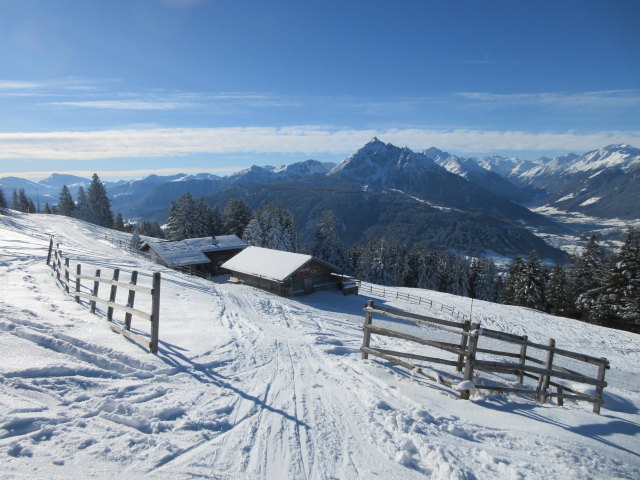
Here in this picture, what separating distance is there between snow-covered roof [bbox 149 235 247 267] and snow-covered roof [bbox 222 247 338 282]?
750 centimetres

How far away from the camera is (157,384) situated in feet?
21.2

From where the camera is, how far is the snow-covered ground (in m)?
4.52

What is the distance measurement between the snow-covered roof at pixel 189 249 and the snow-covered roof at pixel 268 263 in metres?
7.50

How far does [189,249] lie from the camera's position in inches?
1686

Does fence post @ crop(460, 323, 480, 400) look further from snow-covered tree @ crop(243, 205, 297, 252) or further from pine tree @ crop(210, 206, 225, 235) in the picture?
pine tree @ crop(210, 206, 225, 235)

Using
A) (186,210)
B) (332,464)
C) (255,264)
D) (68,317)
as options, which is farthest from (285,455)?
(186,210)

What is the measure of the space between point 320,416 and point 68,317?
770 cm

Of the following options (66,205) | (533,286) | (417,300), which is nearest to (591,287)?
(533,286)

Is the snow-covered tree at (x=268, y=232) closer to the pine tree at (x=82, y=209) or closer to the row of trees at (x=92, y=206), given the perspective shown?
the row of trees at (x=92, y=206)

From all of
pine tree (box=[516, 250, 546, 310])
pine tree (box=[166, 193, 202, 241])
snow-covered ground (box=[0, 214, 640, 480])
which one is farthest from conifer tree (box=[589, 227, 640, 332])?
pine tree (box=[166, 193, 202, 241])

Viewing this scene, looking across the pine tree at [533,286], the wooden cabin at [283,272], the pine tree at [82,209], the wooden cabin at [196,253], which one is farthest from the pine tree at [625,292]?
the pine tree at [82,209]

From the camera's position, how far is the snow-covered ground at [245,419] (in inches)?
178

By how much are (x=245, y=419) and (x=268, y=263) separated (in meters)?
28.5

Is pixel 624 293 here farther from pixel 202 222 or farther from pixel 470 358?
pixel 202 222
